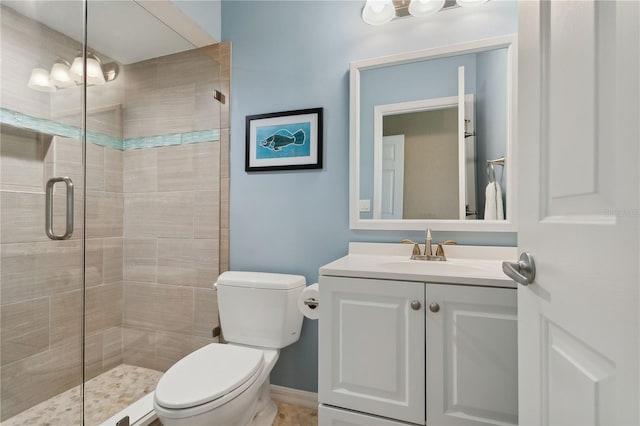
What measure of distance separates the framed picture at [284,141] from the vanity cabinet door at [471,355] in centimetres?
98

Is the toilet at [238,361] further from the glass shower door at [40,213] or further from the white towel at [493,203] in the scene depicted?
the white towel at [493,203]

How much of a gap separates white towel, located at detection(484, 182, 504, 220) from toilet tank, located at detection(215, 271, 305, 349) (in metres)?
0.94

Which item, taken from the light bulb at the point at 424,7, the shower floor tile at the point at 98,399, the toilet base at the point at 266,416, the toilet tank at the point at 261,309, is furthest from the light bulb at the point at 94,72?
the toilet base at the point at 266,416

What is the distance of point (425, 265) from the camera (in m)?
1.33

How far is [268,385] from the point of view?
1.61 meters

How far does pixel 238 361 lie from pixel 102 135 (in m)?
1.31

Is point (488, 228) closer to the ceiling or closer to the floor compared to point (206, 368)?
closer to the ceiling

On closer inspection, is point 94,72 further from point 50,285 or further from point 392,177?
point 392,177

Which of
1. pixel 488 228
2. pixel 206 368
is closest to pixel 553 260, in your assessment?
pixel 488 228

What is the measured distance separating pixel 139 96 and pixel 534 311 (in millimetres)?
1940

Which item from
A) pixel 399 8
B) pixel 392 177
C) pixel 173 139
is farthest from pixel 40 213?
pixel 399 8

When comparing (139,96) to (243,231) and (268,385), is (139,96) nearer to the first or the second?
(243,231)

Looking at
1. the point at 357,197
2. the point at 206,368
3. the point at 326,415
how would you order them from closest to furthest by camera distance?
the point at 326,415 → the point at 206,368 → the point at 357,197

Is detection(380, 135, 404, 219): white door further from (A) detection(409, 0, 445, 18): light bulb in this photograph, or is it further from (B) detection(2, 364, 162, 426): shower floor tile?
(B) detection(2, 364, 162, 426): shower floor tile
